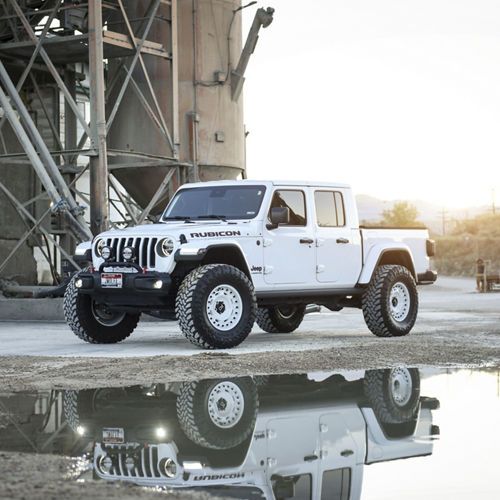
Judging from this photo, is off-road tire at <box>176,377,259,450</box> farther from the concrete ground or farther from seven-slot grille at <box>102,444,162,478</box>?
the concrete ground

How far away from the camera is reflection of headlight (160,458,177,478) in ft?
17.9

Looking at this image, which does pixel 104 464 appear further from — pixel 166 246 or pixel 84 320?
pixel 84 320

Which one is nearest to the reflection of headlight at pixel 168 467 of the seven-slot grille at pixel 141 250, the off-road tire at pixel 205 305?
the off-road tire at pixel 205 305

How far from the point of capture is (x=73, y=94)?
2386cm

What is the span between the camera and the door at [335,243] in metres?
14.0

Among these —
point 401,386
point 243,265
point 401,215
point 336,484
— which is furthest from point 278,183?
point 401,215

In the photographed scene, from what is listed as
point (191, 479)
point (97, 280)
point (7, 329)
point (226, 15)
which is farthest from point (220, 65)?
point (191, 479)

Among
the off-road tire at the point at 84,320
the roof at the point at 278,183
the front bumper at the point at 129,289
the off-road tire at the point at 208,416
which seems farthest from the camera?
the roof at the point at 278,183

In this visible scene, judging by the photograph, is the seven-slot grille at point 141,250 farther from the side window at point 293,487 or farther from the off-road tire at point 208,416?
the side window at point 293,487

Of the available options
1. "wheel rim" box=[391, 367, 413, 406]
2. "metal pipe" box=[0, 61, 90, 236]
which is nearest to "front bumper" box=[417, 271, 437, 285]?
"wheel rim" box=[391, 367, 413, 406]

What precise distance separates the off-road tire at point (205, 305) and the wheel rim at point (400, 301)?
9.92 ft

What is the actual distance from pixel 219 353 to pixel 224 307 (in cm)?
98

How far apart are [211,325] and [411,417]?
524cm

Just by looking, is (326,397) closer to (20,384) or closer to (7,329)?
(20,384)
